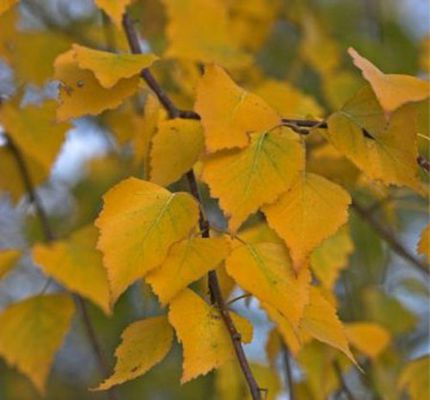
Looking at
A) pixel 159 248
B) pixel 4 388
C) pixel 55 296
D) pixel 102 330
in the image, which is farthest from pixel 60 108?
pixel 4 388

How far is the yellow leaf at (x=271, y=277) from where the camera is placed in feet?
2.17

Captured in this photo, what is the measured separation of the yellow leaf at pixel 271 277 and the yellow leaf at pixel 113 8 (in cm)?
22

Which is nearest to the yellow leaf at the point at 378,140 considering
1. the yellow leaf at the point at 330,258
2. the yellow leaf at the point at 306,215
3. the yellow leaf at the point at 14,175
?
the yellow leaf at the point at 306,215

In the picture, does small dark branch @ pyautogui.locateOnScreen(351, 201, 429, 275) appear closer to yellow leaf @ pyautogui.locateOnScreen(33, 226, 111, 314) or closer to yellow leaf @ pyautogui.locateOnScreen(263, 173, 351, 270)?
yellow leaf @ pyautogui.locateOnScreen(33, 226, 111, 314)

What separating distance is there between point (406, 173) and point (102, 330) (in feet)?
4.18

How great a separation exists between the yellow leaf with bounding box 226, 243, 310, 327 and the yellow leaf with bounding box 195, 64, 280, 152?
69 millimetres

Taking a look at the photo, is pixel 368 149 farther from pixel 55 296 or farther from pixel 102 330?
pixel 102 330

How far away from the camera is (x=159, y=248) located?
663 millimetres

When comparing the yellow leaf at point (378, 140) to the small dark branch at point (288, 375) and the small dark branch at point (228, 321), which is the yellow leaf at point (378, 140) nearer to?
the small dark branch at point (228, 321)

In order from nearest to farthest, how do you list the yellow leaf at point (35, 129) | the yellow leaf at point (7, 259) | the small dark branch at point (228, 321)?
the small dark branch at point (228, 321), the yellow leaf at point (7, 259), the yellow leaf at point (35, 129)

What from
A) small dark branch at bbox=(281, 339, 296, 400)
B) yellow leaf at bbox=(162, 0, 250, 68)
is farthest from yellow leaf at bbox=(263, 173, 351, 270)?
yellow leaf at bbox=(162, 0, 250, 68)

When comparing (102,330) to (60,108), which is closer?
(60,108)

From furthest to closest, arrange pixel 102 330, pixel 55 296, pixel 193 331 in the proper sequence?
pixel 102 330
pixel 55 296
pixel 193 331

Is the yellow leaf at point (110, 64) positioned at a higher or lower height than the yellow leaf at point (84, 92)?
higher
